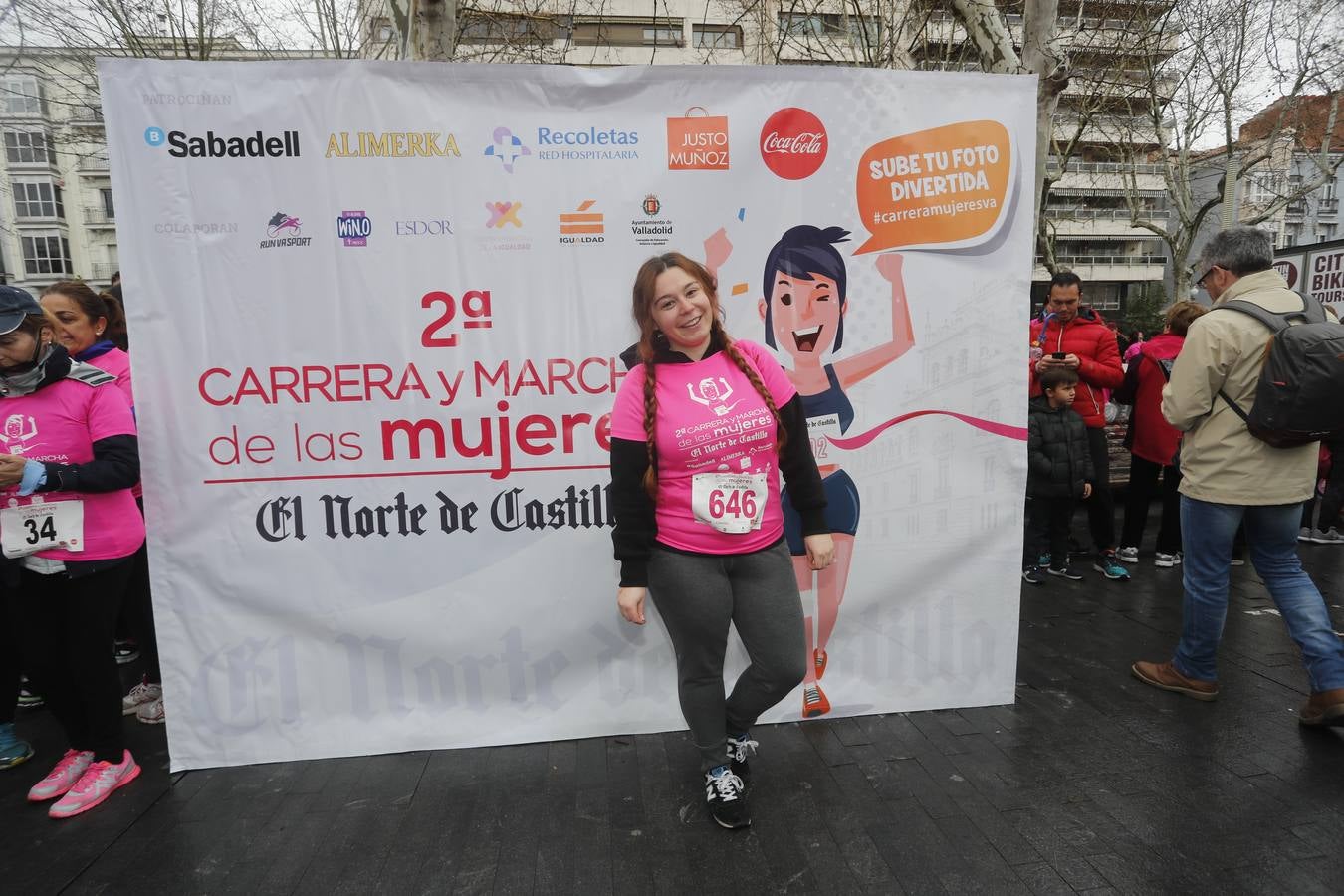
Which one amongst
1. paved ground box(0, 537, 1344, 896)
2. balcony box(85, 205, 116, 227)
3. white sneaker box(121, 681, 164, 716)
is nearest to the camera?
paved ground box(0, 537, 1344, 896)

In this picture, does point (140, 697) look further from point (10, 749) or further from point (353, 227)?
point (353, 227)

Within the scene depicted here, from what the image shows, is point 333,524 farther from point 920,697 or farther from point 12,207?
point 12,207

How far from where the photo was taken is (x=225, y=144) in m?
2.67

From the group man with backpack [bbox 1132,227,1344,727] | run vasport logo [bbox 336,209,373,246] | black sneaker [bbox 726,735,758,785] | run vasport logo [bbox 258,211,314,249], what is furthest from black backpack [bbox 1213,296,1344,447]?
run vasport logo [bbox 258,211,314,249]

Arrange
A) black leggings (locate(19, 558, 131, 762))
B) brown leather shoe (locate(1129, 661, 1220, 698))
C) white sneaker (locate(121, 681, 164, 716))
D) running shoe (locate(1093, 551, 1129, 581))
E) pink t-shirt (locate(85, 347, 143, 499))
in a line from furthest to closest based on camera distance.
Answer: running shoe (locate(1093, 551, 1129, 581))
white sneaker (locate(121, 681, 164, 716))
brown leather shoe (locate(1129, 661, 1220, 698))
pink t-shirt (locate(85, 347, 143, 499))
black leggings (locate(19, 558, 131, 762))

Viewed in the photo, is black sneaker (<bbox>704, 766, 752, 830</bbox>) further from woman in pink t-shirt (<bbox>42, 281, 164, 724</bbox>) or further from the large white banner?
woman in pink t-shirt (<bbox>42, 281, 164, 724</bbox>)

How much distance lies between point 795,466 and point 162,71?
2.60m

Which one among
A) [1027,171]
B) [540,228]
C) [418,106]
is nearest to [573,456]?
[540,228]

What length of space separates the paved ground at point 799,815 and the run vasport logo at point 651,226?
6.64 ft

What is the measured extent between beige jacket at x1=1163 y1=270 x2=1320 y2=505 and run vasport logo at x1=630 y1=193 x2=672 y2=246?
2.13m

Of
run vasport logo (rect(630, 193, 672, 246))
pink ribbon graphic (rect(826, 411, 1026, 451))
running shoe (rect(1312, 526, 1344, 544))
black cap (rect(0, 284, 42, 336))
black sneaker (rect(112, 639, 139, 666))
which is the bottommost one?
running shoe (rect(1312, 526, 1344, 544))

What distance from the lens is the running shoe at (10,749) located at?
9.79 feet

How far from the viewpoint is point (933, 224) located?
9.87 ft

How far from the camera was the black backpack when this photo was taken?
103 inches
